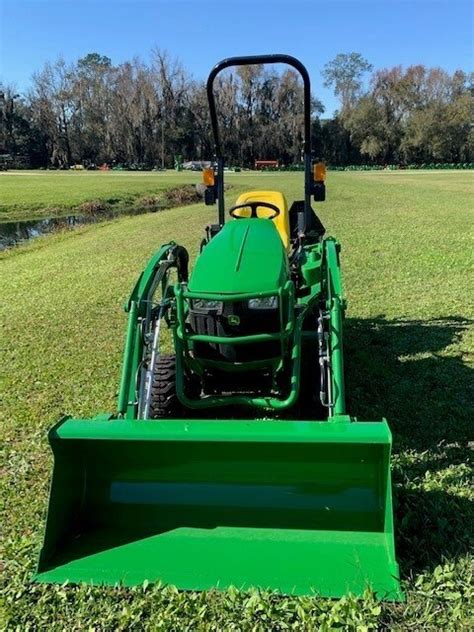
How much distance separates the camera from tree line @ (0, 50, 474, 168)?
73.0 m

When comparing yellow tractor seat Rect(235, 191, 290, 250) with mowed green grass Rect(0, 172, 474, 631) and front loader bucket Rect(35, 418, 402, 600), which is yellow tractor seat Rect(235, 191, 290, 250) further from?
front loader bucket Rect(35, 418, 402, 600)

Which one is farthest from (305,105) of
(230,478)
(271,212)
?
(230,478)

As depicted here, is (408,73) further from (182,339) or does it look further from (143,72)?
(182,339)

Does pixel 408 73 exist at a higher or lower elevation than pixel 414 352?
higher

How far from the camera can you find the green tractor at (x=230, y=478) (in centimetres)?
267

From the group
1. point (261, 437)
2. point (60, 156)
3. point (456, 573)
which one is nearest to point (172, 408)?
point (261, 437)

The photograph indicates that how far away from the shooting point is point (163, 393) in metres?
3.84

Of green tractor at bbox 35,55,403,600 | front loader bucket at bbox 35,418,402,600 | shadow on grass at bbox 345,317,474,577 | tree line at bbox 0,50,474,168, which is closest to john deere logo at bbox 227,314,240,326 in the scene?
green tractor at bbox 35,55,403,600

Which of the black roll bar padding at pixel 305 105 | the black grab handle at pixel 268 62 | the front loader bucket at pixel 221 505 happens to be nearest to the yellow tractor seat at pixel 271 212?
the black roll bar padding at pixel 305 105

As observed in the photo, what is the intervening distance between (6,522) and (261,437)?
1.47 m

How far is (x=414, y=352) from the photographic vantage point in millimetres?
5629

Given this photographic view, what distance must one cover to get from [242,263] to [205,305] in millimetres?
356

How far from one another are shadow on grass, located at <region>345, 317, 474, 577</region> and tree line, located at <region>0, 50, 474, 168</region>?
66430 millimetres

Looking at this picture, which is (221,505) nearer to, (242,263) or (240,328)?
(240,328)
